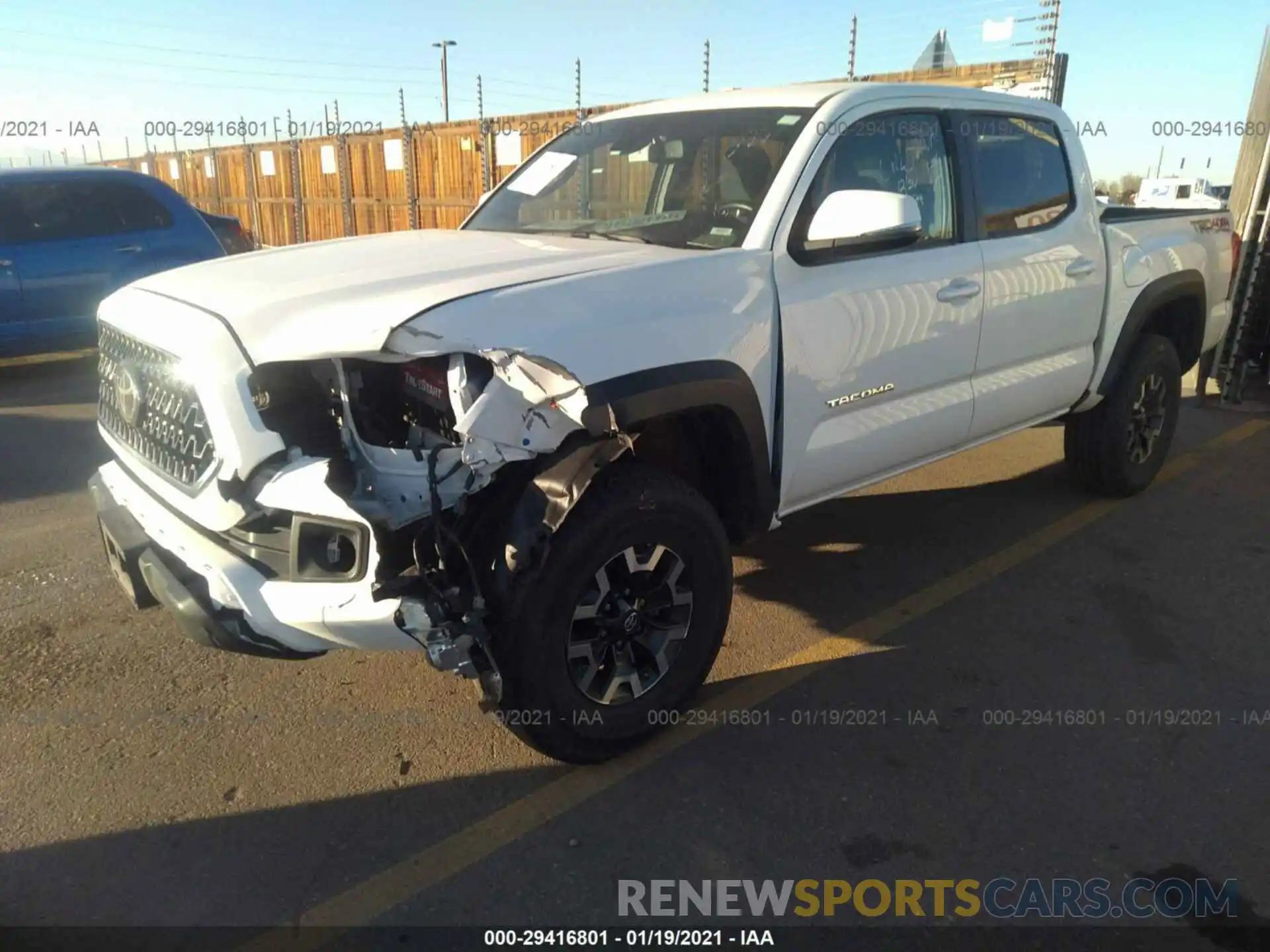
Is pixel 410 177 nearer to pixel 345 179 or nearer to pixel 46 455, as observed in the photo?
pixel 345 179

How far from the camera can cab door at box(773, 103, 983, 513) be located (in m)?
3.21

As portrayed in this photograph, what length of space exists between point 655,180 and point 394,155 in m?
11.5

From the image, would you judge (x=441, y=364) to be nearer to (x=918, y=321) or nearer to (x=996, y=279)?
(x=918, y=321)

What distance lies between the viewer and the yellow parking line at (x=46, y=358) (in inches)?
356

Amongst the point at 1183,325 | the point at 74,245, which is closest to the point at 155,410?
the point at 1183,325

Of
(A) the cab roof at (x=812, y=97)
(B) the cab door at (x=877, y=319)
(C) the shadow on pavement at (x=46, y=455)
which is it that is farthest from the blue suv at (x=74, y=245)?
(B) the cab door at (x=877, y=319)

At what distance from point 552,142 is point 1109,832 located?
3511 mm

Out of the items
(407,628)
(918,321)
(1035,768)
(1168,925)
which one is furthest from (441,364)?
(1168,925)

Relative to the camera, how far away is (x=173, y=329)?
269 cm

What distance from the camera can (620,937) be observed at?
2.33m

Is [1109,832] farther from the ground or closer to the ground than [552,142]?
closer to the ground

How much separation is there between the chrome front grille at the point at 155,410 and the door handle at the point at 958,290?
105 inches

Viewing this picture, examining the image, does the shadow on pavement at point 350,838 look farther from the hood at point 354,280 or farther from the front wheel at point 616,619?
the hood at point 354,280

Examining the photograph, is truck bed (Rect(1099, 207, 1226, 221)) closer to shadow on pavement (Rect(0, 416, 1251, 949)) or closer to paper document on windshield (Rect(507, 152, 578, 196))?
shadow on pavement (Rect(0, 416, 1251, 949))
